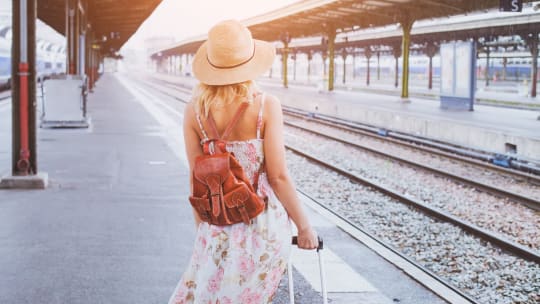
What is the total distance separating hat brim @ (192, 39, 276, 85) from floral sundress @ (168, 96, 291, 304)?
137mm

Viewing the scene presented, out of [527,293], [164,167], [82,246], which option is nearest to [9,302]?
[82,246]

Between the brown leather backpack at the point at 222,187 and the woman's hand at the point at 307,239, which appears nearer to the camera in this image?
the brown leather backpack at the point at 222,187

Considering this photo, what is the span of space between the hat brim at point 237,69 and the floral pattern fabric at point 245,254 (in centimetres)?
25

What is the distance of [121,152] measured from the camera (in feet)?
42.8

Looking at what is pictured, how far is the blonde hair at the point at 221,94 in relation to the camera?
270 cm

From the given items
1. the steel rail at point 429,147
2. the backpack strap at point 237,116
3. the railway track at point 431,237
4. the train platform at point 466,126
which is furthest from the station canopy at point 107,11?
the backpack strap at point 237,116

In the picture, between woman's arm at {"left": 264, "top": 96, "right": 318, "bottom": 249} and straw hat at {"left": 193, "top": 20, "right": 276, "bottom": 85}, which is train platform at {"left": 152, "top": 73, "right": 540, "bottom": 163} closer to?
woman's arm at {"left": 264, "top": 96, "right": 318, "bottom": 249}

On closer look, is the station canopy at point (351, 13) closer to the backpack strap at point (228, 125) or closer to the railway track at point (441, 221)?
the railway track at point (441, 221)

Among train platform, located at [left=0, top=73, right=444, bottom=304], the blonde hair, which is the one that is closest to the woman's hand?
the blonde hair

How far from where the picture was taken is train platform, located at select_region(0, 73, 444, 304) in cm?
475

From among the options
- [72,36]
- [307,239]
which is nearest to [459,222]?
[307,239]

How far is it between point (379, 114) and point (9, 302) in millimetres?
18184

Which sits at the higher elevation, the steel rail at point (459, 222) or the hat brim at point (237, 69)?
the hat brim at point (237, 69)

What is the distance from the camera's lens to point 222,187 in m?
2.68
